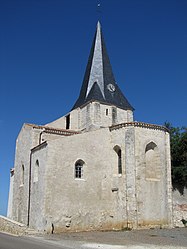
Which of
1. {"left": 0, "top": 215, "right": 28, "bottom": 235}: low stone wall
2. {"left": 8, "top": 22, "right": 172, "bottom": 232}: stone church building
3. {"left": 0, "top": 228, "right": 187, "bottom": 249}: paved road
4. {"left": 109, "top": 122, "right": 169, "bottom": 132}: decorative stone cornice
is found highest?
{"left": 109, "top": 122, "right": 169, "bottom": 132}: decorative stone cornice

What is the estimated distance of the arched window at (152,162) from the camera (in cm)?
1922

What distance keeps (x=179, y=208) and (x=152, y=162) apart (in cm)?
409

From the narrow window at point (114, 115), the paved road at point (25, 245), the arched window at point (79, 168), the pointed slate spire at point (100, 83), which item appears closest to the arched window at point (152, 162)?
the arched window at point (79, 168)

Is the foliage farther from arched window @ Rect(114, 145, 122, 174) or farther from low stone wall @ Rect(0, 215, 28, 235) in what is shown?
low stone wall @ Rect(0, 215, 28, 235)

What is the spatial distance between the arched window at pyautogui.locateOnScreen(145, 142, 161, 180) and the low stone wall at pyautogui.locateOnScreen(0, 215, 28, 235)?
809 cm

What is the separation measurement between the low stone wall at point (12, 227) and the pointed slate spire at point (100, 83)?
12.6 metres

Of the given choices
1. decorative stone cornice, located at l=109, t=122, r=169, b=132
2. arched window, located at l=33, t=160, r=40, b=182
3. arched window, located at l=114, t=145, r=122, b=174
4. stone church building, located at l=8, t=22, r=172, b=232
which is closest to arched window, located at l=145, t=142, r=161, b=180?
stone church building, located at l=8, t=22, r=172, b=232

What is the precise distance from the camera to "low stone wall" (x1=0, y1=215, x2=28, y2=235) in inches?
634

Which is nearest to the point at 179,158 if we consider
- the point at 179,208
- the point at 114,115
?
the point at 179,208

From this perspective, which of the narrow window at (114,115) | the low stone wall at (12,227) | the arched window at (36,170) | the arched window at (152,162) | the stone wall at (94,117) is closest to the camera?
the low stone wall at (12,227)

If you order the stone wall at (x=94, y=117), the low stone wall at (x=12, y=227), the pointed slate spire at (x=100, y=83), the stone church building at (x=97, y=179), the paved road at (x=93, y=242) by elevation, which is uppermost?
the pointed slate spire at (x=100, y=83)

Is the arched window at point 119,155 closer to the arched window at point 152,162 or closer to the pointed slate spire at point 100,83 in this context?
the arched window at point 152,162

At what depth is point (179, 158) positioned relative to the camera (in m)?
23.0

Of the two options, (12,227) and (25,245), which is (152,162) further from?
(25,245)
